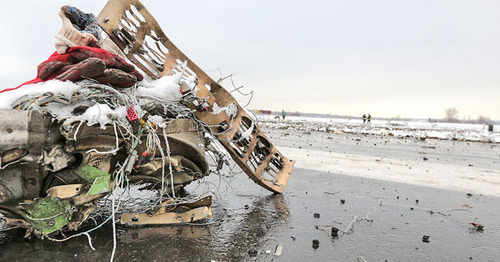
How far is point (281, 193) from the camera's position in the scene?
4254 mm

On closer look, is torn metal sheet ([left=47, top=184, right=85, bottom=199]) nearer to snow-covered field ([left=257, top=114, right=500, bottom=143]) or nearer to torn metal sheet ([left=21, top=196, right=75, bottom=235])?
torn metal sheet ([left=21, top=196, right=75, bottom=235])

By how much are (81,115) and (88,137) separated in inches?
7.2

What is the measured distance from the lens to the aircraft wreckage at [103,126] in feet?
6.95

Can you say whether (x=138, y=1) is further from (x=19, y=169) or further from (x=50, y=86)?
(x=19, y=169)

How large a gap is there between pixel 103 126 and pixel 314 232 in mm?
2152

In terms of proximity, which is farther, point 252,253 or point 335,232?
point 335,232

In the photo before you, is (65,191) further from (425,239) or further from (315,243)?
(425,239)

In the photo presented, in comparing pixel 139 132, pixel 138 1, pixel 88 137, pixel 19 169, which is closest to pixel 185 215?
pixel 139 132

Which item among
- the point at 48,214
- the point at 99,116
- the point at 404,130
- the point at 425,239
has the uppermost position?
the point at 404,130

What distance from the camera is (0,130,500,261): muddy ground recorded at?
231cm

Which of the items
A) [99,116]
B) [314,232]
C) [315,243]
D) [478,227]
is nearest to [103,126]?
[99,116]

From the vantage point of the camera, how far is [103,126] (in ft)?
7.23

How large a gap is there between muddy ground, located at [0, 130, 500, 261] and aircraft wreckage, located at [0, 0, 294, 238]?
223 mm

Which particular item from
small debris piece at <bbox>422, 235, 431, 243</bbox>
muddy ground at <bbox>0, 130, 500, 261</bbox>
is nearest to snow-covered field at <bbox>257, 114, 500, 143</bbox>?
muddy ground at <bbox>0, 130, 500, 261</bbox>
